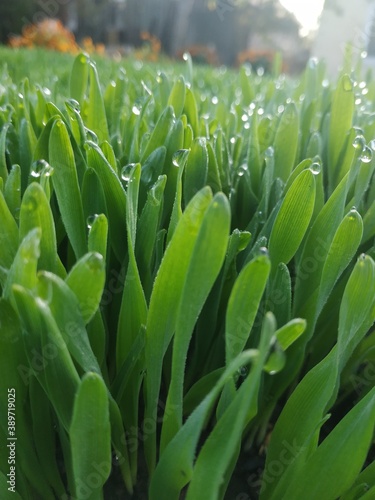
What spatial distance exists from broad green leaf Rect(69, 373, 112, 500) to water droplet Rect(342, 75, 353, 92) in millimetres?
646

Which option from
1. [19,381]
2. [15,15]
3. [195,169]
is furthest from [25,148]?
[15,15]

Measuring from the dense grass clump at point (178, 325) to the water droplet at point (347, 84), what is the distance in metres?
0.16

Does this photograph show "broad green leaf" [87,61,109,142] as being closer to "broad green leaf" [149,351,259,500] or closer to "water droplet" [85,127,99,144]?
"water droplet" [85,127,99,144]

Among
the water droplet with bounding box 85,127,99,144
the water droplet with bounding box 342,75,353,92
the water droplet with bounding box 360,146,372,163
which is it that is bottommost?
the water droplet with bounding box 85,127,99,144

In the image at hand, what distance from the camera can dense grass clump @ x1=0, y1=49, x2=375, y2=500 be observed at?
1.05 ft

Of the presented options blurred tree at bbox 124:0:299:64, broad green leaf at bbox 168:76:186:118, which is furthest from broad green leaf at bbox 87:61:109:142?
blurred tree at bbox 124:0:299:64

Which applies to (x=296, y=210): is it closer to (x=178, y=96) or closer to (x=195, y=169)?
(x=195, y=169)

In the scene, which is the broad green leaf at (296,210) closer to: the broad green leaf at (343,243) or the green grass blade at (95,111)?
the broad green leaf at (343,243)

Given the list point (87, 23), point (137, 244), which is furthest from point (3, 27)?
point (137, 244)

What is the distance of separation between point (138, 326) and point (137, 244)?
3.4 inches

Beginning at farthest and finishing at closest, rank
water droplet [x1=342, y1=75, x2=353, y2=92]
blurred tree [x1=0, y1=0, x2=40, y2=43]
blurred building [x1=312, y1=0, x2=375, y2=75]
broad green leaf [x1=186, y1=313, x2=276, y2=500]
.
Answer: blurred tree [x1=0, y1=0, x2=40, y2=43] → blurred building [x1=312, y1=0, x2=375, y2=75] → water droplet [x1=342, y1=75, x2=353, y2=92] → broad green leaf [x1=186, y1=313, x2=276, y2=500]

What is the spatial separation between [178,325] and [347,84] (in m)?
0.62

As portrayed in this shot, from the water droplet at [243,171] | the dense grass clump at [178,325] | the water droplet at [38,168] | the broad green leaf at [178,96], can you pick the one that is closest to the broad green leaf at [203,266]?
the dense grass clump at [178,325]

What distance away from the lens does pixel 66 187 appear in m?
0.46
